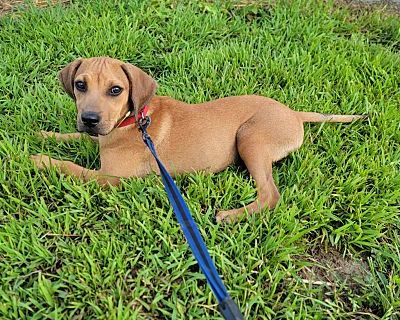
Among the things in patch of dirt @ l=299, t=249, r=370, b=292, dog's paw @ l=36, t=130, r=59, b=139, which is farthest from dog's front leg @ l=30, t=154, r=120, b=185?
patch of dirt @ l=299, t=249, r=370, b=292

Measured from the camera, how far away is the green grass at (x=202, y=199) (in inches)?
109

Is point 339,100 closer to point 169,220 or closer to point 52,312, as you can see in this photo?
point 169,220

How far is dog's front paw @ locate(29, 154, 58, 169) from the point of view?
3439 millimetres

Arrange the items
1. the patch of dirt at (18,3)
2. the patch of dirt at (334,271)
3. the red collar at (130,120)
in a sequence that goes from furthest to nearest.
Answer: the patch of dirt at (18,3) → the red collar at (130,120) → the patch of dirt at (334,271)

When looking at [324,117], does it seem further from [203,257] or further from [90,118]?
[203,257]

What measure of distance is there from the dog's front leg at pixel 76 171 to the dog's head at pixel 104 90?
1.26 feet

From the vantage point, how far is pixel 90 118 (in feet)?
9.99

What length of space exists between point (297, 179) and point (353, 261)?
0.72m

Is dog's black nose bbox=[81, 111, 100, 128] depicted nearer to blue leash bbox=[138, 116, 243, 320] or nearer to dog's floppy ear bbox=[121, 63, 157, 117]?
dog's floppy ear bbox=[121, 63, 157, 117]

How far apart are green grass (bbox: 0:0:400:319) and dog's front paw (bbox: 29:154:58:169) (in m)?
0.07

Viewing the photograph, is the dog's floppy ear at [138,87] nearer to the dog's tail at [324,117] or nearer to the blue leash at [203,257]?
the blue leash at [203,257]

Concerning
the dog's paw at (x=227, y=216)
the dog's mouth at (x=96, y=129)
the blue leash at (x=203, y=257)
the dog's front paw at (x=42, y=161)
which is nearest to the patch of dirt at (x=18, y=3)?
the dog's front paw at (x=42, y=161)

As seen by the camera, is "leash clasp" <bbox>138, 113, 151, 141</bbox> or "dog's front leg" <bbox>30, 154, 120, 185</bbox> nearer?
"leash clasp" <bbox>138, 113, 151, 141</bbox>

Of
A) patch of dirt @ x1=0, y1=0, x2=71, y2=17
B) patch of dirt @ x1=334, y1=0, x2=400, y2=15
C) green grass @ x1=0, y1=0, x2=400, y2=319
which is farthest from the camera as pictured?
patch of dirt @ x1=334, y1=0, x2=400, y2=15
